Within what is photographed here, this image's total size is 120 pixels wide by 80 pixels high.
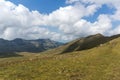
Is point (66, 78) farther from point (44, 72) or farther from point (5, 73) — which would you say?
point (5, 73)

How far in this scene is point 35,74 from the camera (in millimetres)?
48062

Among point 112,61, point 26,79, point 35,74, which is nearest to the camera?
point 26,79

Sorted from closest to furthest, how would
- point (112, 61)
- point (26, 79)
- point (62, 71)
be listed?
point (26, 79) < point (62, 71) < point (112, 61)

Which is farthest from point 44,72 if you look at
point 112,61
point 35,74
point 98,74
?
point 112,61

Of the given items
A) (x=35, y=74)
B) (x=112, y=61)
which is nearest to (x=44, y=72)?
(x=35, y=74)

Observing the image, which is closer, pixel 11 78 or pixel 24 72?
pixel 11 78

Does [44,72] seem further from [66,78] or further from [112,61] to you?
[112,61]

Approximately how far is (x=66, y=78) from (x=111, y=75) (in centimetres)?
936

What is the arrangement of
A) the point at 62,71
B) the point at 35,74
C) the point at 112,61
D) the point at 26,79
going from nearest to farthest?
1. the point at 26,79
2. the point at 35,74
3. the point at 62,71
4. the point at 112,61

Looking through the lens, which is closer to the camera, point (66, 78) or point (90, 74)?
point (66, 78)

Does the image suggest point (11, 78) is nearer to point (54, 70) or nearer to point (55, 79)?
point (55, 79)

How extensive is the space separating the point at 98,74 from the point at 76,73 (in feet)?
14.1

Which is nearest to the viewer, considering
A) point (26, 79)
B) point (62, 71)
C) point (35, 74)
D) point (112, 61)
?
point (26, 79)

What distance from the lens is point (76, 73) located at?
1959 inches
